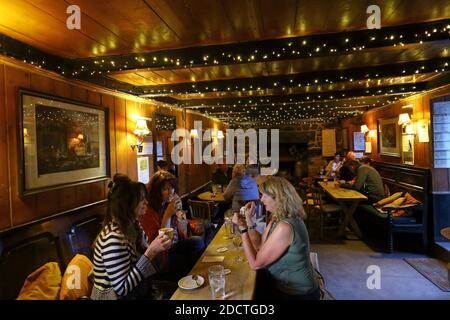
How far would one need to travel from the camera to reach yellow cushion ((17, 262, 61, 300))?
1.80m

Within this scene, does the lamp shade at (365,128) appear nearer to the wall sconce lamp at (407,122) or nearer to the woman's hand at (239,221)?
the wall sconce lamp at (407,122)

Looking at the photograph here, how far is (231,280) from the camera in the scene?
183 cm

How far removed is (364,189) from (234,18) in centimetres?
481

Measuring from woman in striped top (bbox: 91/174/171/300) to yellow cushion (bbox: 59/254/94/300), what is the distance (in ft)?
0.71

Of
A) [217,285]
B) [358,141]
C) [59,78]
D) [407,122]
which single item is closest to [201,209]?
[59,78]

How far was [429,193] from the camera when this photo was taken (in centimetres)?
436

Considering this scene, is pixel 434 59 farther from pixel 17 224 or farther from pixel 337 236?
pixel 17 224

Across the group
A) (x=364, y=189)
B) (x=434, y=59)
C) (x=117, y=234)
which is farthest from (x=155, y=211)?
(x=364, y=189)

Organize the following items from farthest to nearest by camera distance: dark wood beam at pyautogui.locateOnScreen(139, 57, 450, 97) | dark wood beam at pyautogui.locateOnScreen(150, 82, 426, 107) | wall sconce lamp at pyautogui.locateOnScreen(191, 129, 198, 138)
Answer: wall sconce lamp at pyautogui.locateOnScreen(191, 129, 198, 138) → dark wood beam at pyautogui.locateOnScreen(150, 82, 426, 107) → dark wood beam at pyautogui.locateOnScreen(139, 57, 450, 97)

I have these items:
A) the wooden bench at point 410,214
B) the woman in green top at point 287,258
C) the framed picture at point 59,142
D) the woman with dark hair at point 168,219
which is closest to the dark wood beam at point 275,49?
the framed picture at point 59,142

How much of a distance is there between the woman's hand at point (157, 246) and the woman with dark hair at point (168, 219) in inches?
30.7

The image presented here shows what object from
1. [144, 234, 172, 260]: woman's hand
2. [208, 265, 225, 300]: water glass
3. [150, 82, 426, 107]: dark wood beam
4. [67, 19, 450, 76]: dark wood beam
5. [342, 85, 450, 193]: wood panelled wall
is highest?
[150, 82, 426, 107]: dark wood beam

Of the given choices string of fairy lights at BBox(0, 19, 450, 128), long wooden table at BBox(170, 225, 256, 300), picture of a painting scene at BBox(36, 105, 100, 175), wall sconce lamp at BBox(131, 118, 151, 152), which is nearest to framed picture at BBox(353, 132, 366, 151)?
string of fairy lights at BBox(0, 19, 450, 128)

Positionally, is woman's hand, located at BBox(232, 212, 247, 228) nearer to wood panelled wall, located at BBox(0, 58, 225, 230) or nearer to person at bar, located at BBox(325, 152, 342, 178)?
wood panelled wall, located at BBox(0, 58, 225, 230)
